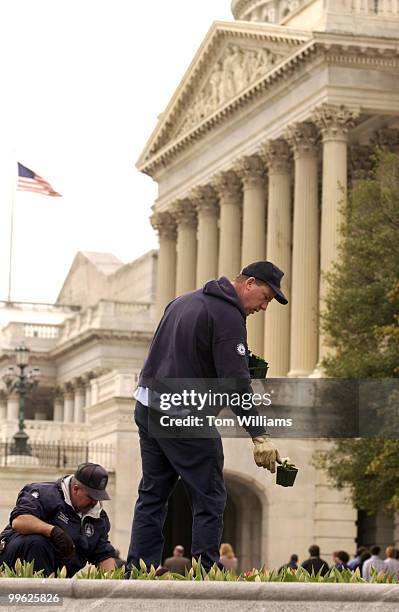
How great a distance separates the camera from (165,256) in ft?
300

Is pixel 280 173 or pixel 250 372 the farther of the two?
pixel 280 173

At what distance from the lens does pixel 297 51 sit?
230 ft

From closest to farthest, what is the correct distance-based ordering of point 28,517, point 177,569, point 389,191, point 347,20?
1. point 28,517
2. point 177,569
3. point 389,191
4. point 347,20

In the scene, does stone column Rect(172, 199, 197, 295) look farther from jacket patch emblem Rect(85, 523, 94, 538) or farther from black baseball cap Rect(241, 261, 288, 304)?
jacket patch emblem Rect(85, 523, 94, 538)

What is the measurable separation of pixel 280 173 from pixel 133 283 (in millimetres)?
43563

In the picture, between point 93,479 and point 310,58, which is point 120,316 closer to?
point 310,58

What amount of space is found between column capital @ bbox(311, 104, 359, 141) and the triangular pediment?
10.2 ft

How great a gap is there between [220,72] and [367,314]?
35441 millimetres

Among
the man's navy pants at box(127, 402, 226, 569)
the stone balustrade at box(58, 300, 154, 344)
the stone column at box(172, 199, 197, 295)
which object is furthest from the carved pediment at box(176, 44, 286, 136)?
the man's navy pants at box(127, 402, 226, 569)

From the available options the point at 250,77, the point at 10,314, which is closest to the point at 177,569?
the point at 250,77

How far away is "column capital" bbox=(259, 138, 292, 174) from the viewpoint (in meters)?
73.8

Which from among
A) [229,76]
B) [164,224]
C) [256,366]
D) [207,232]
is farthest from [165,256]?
[256,366]

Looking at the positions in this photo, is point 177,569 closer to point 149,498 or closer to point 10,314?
point 149,498

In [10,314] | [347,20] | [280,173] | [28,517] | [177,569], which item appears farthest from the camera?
[10,314]
